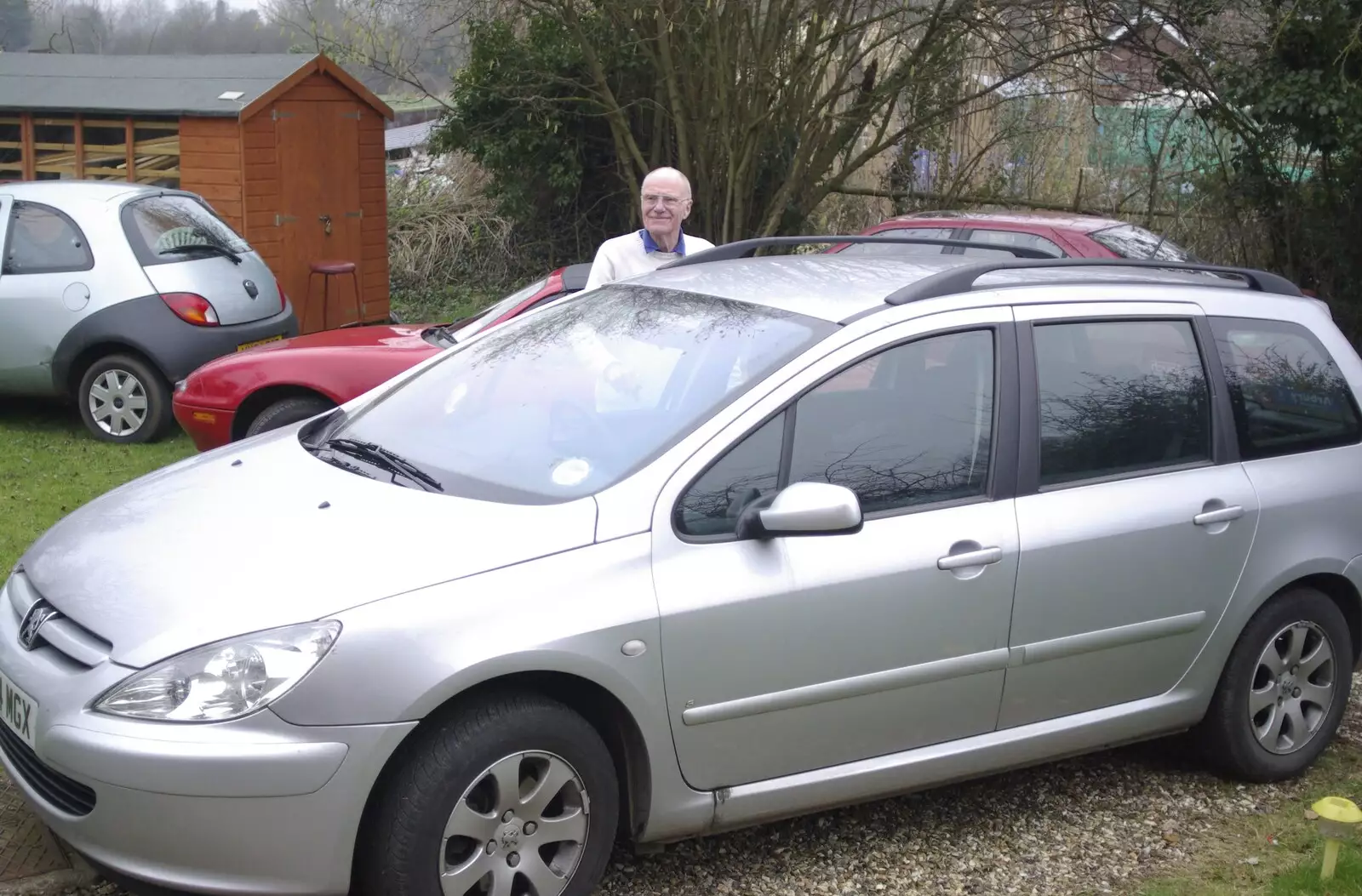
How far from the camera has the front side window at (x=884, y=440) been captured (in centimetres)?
365

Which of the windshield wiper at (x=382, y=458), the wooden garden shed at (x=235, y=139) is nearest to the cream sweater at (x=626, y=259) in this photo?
the windshield wiper at (x=382, y=458)

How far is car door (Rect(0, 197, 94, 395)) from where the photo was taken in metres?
9.02

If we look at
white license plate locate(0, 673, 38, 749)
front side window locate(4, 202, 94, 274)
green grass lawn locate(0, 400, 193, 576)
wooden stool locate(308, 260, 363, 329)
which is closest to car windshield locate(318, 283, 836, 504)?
white license plate locate(0, 673, 38, 749)

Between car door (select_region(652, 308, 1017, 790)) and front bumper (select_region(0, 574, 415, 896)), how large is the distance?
32.7 inches

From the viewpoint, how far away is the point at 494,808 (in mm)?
3314

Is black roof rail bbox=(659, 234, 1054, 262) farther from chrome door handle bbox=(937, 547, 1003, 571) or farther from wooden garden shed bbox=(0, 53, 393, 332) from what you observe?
wooden garden shed bbox=(0, 53, 393, 332)

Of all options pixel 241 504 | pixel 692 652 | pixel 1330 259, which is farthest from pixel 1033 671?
pixel 1330 259

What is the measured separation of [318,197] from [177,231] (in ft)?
13.0

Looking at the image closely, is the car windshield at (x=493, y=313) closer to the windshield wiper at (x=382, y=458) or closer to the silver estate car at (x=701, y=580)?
the silver estate car at (x=701, y=580)

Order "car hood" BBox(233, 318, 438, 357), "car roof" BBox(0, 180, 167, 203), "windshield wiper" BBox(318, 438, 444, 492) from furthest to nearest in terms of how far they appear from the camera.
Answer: "car roof" BBox(0, 180, 167, 203) < "car hood" BBox(233, 318, 438, 357) < "windshield wiper" BBox(318, 438, 444, 492)

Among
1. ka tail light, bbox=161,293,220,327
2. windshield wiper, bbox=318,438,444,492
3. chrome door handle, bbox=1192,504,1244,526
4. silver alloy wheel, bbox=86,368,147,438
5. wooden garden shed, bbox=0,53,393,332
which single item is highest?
wooden garden shed, bbox=0,53,393,332

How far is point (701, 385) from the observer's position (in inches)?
152

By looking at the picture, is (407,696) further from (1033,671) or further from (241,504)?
(1033,671)

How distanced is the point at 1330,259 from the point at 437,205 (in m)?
11.8
